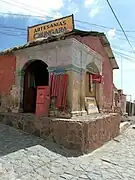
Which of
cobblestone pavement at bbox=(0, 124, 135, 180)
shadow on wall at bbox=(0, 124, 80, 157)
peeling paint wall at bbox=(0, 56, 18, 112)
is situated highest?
peeling paint wall at bbox=(0, 56, 18, 112)

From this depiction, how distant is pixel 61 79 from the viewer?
30.3 ft

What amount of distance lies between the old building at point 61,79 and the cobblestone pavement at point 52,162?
63cm

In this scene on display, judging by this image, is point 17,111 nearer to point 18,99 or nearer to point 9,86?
point 18,99

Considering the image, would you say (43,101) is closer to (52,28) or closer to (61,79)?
(61,79)

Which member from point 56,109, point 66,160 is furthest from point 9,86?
point 66,160

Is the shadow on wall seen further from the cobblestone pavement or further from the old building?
the old building

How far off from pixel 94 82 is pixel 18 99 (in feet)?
12.8

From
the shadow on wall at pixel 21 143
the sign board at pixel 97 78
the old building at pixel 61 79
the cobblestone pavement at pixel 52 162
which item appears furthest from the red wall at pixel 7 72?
the sign board at pixel 97 78

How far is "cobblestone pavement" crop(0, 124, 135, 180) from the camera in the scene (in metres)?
5.78

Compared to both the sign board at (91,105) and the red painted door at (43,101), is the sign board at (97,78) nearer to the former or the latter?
the sign board at (91,105)

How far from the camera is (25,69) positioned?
10867 mm

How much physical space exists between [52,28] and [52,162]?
1060cm

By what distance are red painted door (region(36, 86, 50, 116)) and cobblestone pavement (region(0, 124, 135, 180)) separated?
1.16m

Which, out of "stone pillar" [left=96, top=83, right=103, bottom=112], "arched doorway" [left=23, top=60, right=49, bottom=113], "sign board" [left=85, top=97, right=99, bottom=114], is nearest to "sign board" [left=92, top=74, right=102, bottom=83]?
"stone pillar" [left=96, top=83, right=103, bottom=112]
